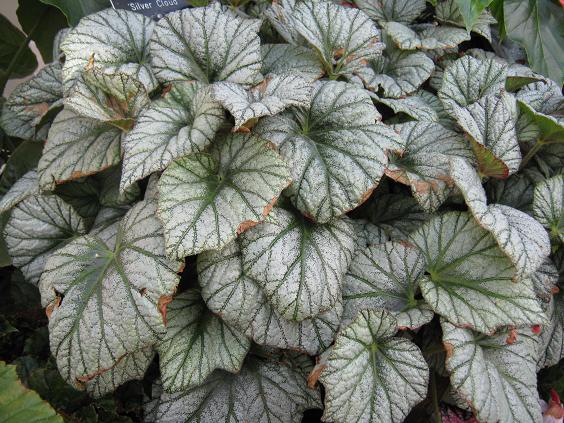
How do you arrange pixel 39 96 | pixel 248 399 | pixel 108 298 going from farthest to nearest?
pixel 39 96
pixel 248 399
pixel 108 298

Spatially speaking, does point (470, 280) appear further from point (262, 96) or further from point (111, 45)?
point (111, 45)

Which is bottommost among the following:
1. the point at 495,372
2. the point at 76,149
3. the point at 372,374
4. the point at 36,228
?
the point at 495,372

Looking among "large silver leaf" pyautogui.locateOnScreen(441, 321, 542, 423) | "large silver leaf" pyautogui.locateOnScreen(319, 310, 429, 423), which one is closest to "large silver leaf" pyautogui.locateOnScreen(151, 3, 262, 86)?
"large silver leaf" pyautogui.locateOnScreen(319, 310, 429, 423)

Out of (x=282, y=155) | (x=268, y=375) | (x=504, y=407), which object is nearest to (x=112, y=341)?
(x=268, y=375)

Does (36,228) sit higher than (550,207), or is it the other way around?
(36,228)

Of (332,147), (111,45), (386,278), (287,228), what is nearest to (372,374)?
(386,278)

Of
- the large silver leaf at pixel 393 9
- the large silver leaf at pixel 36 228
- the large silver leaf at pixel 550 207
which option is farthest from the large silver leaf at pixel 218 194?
the large silver leaf at pixel 393 9

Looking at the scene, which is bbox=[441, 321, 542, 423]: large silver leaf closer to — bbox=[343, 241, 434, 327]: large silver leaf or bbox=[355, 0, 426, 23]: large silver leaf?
bbox=[343, 241, 434, 327]: large silver leaf
